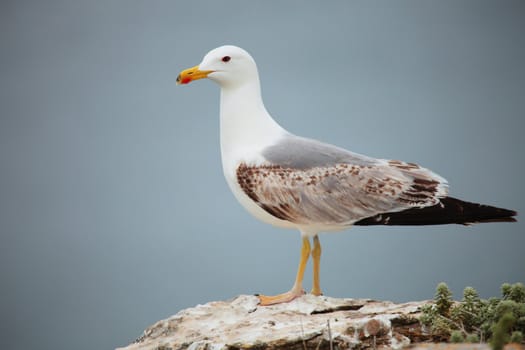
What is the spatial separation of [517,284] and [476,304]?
37 centimetres

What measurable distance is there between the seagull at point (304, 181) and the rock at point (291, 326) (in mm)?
326

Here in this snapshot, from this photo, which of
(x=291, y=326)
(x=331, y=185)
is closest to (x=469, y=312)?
(x=291, y=326)

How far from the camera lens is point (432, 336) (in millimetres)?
5465

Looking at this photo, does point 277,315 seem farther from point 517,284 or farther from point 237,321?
point 517,284

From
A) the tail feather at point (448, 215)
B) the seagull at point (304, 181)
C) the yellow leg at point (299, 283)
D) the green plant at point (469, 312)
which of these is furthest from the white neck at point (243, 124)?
the green plant at point (469, 312)

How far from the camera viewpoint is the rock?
547 cm

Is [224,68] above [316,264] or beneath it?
above

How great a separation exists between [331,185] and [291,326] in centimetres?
142

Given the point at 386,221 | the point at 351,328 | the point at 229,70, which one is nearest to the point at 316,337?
the point at 351,328

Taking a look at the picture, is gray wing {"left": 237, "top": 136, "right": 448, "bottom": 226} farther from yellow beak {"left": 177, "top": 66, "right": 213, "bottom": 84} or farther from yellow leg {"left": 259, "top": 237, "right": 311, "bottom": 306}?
yellow beak {"left": 177, "top": 66, "right": 213, "bottom": 84}

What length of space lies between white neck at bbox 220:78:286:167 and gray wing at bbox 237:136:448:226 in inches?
7.5

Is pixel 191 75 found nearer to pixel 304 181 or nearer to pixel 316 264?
pixel 304 181

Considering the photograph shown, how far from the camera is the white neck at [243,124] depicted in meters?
6.74

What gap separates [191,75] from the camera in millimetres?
6809
